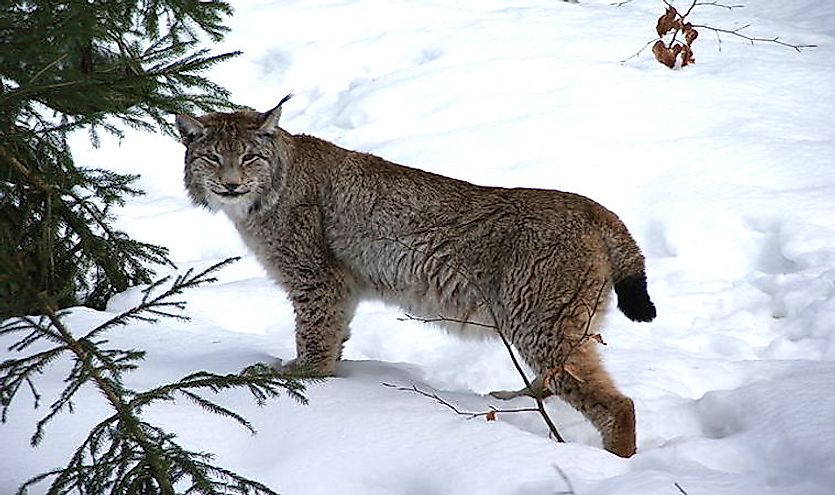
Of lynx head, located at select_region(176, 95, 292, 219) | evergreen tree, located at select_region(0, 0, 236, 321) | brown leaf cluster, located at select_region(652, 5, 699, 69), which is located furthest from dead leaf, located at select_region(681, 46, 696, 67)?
evergreen tree, located at select_region(0, 0, 236, 321)

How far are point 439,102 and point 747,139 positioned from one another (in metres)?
2.93

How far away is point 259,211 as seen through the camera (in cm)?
504

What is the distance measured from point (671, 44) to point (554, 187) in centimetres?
320

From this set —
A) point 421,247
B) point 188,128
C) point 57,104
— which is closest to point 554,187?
→ point 421,247

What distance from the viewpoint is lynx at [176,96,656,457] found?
13.8 feet

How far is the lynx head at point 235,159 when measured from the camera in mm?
4926

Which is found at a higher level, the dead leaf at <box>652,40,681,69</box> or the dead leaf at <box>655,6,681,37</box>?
the dead leaf at <box>655,6,681,37</box>

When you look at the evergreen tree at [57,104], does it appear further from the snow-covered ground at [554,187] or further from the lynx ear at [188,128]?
the snow-covered ground at [554,187]

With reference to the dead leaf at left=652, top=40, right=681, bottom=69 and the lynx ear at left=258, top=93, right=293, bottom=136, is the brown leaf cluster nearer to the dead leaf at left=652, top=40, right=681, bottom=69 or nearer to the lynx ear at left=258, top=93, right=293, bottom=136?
the dead leaf at left=652, top=40, right=681, bottom=69

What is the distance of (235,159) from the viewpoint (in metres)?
4.96

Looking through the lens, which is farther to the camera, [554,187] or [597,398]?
[554,187]

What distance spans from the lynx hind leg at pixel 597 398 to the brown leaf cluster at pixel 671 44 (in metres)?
5.93

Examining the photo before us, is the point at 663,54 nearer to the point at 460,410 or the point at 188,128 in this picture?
the point at 188,128

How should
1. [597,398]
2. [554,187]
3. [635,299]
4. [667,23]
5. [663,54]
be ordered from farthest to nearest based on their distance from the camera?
[663,54]
[667,23]
[554,187]
[635,299]
[597,398]
